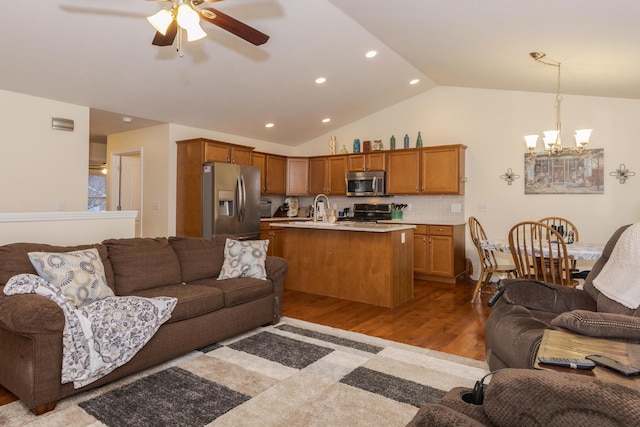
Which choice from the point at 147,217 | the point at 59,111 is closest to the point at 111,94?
the point at 59,111

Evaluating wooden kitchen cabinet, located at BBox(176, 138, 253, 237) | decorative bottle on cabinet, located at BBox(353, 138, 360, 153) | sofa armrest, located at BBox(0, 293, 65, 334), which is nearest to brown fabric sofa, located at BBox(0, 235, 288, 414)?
sofa armrest, located at BBox(0, 293, 65, 334)

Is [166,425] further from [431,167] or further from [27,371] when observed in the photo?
[431,167]

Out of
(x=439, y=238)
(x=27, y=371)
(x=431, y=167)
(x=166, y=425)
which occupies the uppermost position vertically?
(x=431, y=167)

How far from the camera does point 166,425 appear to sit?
1.98 meters

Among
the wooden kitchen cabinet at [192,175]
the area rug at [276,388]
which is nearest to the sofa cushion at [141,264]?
the area rug at [276,388]

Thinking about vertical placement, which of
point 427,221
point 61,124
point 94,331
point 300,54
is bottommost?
point 94,331

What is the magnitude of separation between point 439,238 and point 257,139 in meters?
3.71

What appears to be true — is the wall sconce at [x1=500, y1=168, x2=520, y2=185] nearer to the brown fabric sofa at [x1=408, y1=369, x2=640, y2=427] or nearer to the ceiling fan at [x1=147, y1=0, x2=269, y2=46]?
the ceiling fan at [x1=147, y1=0, x2=269, y2=46]

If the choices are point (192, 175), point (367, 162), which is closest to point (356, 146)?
point (367, 162)

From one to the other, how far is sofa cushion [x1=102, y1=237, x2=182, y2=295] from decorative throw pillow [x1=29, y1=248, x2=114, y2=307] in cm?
22

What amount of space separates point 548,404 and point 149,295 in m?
2.70

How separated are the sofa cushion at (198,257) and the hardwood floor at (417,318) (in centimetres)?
93

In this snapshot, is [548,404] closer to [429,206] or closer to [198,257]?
[198,257]

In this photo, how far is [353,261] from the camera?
15.0ft
